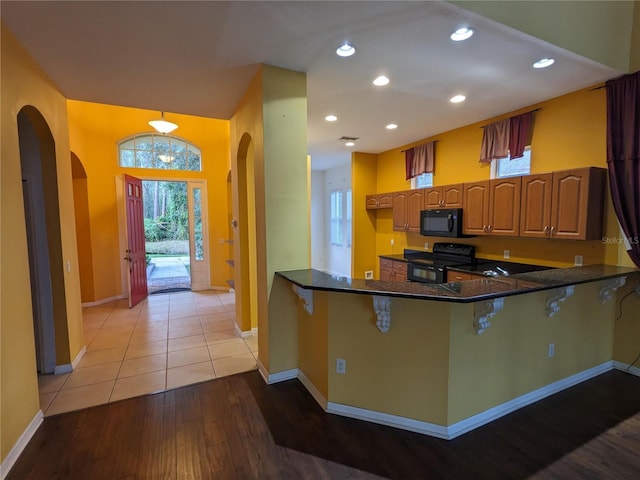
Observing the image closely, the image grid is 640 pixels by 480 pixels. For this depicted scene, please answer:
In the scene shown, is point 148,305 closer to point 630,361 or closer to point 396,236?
point 396,236

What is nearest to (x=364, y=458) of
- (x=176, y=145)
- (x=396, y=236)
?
(x=396, y=236)

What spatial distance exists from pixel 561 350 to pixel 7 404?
417 centimetres

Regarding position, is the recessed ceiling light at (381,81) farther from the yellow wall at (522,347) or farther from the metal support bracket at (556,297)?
the metal support bracket at (556,297)

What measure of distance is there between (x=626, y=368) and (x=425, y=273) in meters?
2.13

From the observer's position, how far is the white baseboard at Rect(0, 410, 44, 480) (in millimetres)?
1775

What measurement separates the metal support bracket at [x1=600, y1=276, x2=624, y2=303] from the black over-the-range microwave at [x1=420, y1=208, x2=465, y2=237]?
1.56 meters

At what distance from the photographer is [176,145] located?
19.6 feet

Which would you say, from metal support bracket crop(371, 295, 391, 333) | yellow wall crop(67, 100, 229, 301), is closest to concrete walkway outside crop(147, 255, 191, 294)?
yellow wall crop(67, 100, 229, 301)

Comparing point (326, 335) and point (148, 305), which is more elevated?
point (326, 335)

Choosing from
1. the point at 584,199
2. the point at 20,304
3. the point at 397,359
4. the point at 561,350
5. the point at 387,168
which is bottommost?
the point at 561,350

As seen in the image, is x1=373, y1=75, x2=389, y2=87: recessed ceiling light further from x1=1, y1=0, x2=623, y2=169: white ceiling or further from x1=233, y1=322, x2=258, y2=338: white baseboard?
x1=233, y1=322, x2=258, y2=338: white baseboard

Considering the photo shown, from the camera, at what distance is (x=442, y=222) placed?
4.27 metres

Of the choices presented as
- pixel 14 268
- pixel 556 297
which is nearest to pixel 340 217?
pixel 556 297

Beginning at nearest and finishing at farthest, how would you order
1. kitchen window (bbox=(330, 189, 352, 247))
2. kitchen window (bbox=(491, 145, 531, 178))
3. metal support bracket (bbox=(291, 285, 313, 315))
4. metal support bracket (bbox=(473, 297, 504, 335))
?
metal support bracket (bbox=(473, 297, 504, 335)) < metal support bracket (bbox=(291, 285, 313, 315)) < kitchen window (bbox=(491, 145, 531, 178)) < kitchen window (bbox=(330, 189, 352, 247))
